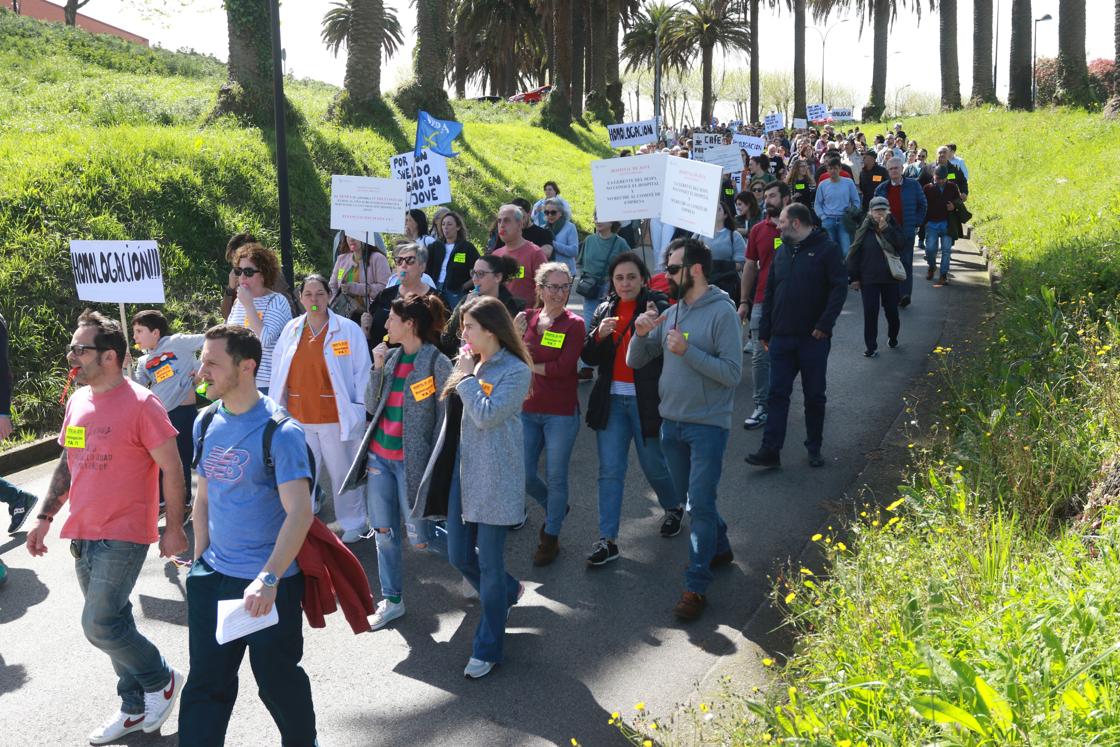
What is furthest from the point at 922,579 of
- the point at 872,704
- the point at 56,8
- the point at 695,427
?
the point at 56,8

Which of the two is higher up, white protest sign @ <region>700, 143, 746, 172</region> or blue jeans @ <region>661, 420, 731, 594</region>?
white protest sign @ <region>700, 143, 746, 172</region>

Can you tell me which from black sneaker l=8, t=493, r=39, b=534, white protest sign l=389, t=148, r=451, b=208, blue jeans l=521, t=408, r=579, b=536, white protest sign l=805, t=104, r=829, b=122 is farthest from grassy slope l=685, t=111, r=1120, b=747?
white protest sign l=805, t=104, r=829, b=122

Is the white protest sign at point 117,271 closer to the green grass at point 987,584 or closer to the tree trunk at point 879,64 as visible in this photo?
the green grass at point 987,584

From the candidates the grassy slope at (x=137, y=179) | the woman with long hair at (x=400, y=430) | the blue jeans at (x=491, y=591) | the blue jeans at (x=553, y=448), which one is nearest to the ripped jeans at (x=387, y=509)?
the woman with long hair at (x=400, y=430)

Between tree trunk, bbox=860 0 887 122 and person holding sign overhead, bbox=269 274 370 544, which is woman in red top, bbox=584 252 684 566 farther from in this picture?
tree trunk, bbox=860 0 887 122

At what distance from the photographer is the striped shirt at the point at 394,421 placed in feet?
18.7

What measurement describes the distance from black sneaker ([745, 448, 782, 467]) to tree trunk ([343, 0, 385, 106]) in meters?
15.9

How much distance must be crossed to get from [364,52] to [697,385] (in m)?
17.7

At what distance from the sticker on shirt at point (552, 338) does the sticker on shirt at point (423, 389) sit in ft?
3.33

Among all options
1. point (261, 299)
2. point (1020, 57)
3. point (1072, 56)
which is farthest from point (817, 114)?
point (261, 299)

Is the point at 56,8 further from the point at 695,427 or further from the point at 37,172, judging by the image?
the point at 695,427

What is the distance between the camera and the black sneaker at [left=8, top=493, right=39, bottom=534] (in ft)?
23.9

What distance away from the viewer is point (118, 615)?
447 centimetres

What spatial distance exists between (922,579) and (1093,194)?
1293cm
